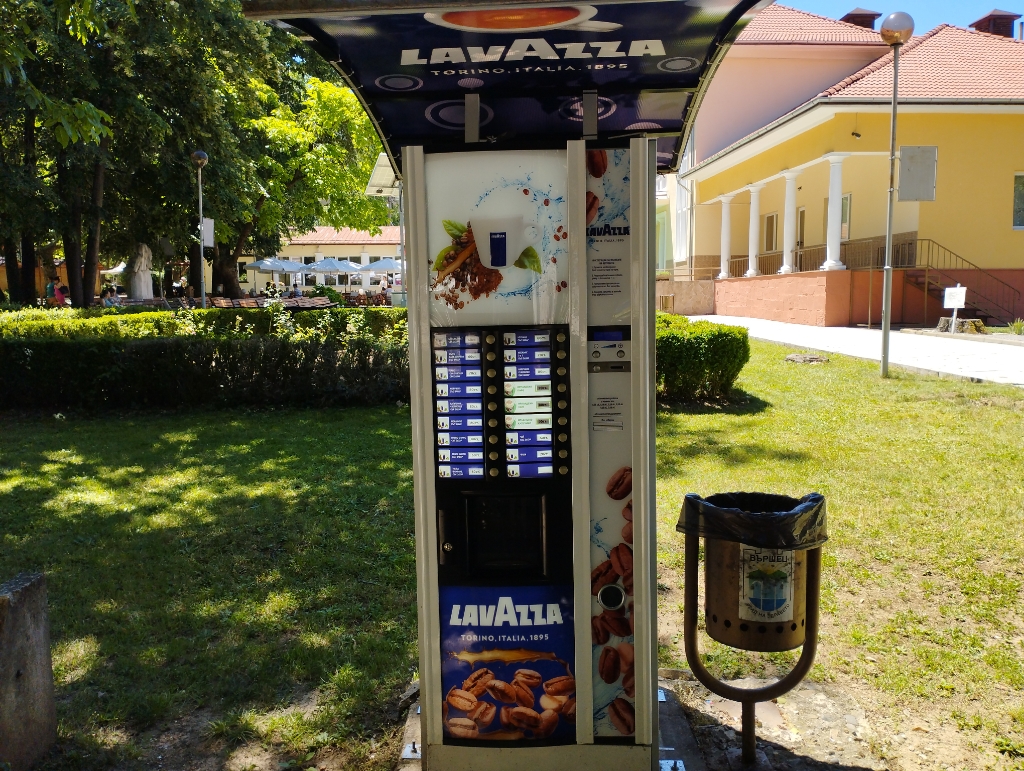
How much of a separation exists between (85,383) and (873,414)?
9393mm

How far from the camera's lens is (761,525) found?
289 centimetres

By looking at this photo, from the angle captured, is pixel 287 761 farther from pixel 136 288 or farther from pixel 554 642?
pixel 136 288

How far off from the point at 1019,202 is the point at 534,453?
2380 cm

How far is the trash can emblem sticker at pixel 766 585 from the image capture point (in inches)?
116

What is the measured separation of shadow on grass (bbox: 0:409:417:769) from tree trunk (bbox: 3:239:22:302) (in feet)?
72.6

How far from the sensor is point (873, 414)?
9250mm

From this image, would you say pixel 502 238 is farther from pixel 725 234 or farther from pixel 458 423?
pixel 725 234

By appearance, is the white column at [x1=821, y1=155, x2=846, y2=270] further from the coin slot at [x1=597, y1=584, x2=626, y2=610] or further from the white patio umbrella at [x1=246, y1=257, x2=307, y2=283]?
the white patio umbrella at [x1=246, y1=257, x2=307, y2=283]

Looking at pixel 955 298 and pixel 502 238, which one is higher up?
pixel 502 238

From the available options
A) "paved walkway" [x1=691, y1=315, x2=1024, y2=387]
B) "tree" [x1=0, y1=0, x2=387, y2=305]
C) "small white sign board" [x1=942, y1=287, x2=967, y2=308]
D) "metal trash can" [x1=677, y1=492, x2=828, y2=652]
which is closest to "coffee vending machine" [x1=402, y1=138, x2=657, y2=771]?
"metal trash can" [x1=677, y1=492, x2=828, y2=652]

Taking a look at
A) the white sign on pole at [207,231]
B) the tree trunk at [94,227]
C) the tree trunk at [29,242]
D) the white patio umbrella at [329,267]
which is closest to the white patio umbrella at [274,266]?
the white patio umbrella at [329,267]

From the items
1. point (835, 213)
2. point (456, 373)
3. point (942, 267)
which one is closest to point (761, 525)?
point (456, 373)

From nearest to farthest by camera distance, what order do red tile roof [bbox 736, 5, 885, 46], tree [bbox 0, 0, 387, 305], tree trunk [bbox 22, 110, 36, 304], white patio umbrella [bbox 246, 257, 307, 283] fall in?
1. tree [bbox 0, 0, 387, 305]
2. tree trunk [bbox 22, 110, 36, 304]
3. red tile roof [bbox 736, 5, 885, 46]
4. white patio umbrella [bbox 246, 257, 307, 283]

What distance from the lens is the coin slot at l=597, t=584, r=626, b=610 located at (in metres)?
2.78
